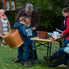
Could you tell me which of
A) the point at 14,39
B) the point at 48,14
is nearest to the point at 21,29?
the point at 14,39

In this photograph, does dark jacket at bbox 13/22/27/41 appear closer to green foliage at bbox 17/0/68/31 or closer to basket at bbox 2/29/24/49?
basket at bbox 2/29/24/49

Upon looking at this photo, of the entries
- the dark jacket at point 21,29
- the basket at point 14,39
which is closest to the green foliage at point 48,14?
the dark jacket at point 21,29

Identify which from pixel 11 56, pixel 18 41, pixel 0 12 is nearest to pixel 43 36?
pixel 18 41

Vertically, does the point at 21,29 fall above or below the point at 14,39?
above

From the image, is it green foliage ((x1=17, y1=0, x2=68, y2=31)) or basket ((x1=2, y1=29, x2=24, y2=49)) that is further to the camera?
green foliage ((x1=17, y1=0, x2=68, y2=31))

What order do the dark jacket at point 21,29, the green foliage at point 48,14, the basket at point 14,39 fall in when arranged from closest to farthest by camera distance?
the basket at point 14,39, the dark jacket at point 21,29, the green foliage at point 48,14

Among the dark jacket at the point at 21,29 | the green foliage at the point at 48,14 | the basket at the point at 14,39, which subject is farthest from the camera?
the green foliage at the point at 48,14

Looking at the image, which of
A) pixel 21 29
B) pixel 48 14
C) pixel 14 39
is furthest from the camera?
pixel 48 14

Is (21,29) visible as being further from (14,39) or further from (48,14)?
(48,14)

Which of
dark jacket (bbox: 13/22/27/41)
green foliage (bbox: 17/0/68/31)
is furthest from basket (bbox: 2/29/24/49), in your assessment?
green foliage (bbox: 17/0/68/31)

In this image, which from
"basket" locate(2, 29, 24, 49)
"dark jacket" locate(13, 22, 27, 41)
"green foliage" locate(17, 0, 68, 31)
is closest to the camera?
"basket" locate(2, 29, 24, 49)

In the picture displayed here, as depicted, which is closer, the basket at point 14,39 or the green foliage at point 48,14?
the basket at point 14,39

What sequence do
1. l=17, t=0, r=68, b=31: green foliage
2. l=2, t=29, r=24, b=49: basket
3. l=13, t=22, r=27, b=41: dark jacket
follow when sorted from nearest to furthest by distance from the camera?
l=2, t=29, r=24, b=49: basket
l=13, t=22, r=27, b=41: dark jacket
l=17, t=0, r=68, b=31: green foliage

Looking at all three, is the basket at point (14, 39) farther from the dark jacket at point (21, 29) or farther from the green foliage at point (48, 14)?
the green foliage at point (48, 14)
